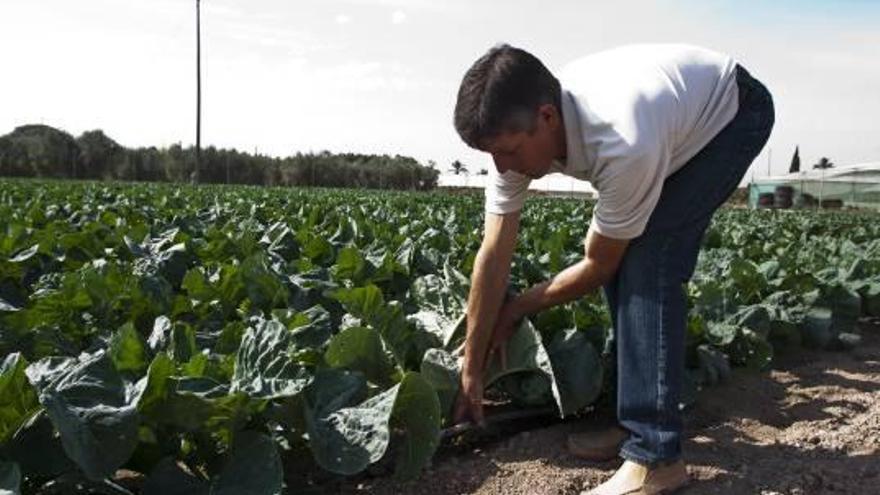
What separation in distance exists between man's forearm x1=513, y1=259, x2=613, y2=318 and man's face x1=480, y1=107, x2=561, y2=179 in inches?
14.0

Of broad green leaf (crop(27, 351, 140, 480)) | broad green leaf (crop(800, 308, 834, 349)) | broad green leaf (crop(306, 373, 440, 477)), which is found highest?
broad green leaf (crop(27, 351, 140, 480))

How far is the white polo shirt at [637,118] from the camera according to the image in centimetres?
224

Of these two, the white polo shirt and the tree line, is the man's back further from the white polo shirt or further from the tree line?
the tree line

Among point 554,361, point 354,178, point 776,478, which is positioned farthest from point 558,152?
point 354,178

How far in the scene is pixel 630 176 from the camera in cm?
223

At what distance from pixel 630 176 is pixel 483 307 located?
0.75 metres

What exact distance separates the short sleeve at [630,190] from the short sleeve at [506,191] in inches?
14.0

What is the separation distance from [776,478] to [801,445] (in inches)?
18.7

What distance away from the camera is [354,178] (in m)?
60.5

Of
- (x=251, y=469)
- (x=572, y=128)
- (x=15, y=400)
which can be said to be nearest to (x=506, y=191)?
(x=572, y=128)

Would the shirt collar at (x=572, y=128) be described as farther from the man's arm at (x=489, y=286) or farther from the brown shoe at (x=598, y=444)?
the brown shoe at (x=598, y=444)

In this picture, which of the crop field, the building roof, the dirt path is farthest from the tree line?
the dirt path

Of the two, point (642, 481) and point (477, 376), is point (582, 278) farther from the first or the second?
point (642, 481)

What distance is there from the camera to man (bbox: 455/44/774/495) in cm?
222
